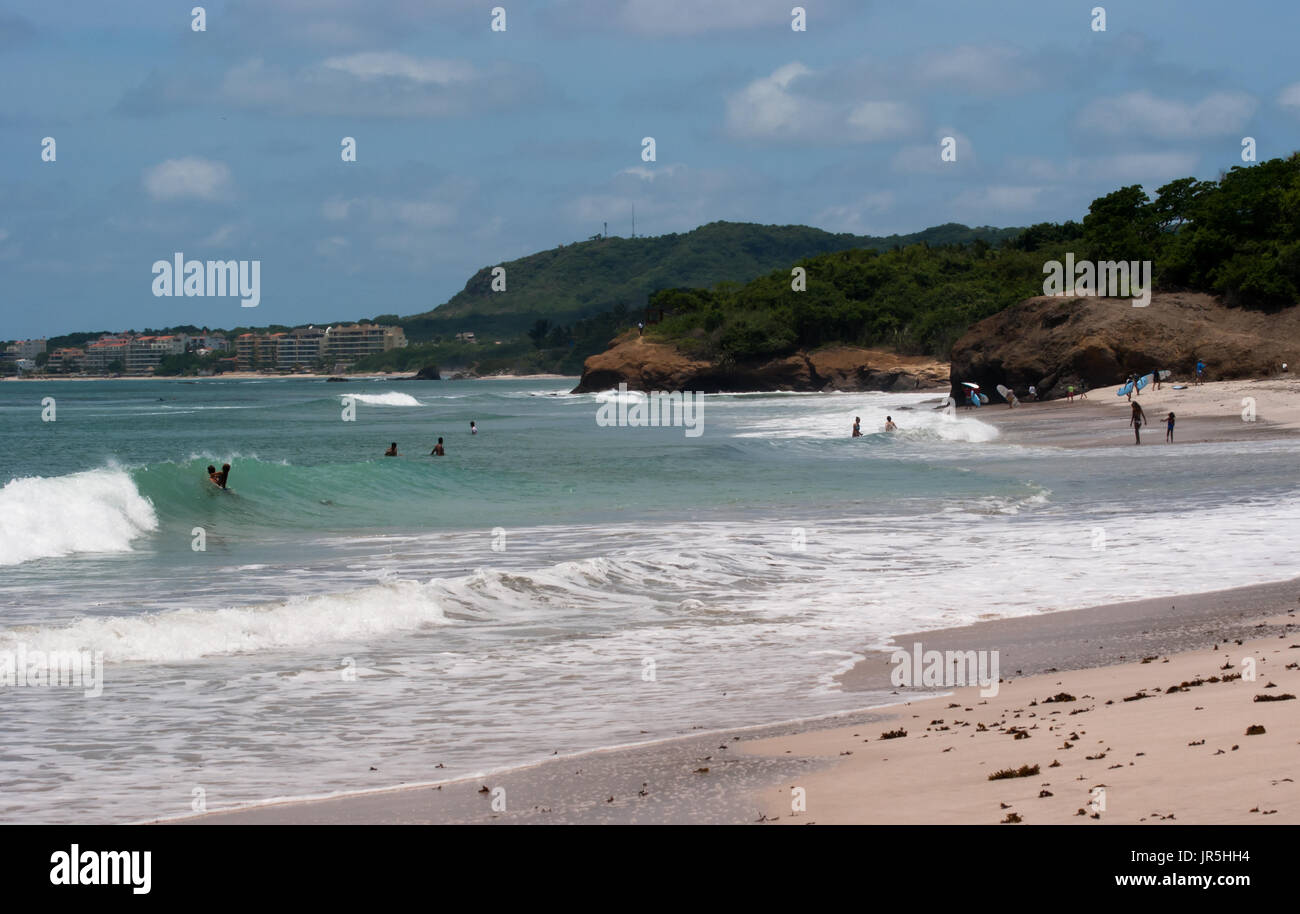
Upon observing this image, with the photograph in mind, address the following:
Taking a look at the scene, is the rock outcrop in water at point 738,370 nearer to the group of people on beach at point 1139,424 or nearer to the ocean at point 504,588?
the group of people on beach at point 1139,424

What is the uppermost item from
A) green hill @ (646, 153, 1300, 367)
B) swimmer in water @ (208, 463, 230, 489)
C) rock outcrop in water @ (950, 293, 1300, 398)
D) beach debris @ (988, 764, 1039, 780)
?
green hill @ (646, 153, 1300, 367)

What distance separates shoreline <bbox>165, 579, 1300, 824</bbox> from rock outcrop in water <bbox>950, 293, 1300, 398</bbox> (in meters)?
50.3

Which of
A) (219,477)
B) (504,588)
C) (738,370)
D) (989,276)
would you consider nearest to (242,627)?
(504,588)

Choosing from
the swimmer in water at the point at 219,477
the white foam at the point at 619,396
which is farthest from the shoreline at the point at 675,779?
the white foam at the point at 619,396

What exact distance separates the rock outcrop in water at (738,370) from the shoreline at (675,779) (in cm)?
9823

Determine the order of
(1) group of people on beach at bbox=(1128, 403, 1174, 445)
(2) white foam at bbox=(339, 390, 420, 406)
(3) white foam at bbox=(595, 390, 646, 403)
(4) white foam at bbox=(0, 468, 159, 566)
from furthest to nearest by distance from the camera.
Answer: (2) white foam at bbox=(339, 390, 420, 406) → (3) white foam at bbox=(595, 390, 646, 403) → (1) group of people on beach at bbox=(1128, 403, 1174, 445) → (4) white foam at bbox=(0, 468, 159, 566)

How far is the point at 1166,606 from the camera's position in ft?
43.9

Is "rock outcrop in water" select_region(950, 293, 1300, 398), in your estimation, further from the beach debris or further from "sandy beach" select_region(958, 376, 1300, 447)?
the beach debris

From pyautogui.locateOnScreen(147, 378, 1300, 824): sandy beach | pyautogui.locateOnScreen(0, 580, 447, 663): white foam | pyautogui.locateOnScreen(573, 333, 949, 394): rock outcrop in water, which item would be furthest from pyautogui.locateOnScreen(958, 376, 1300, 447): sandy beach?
pyautogui.locateOnScreen(573, 333, 949, 394): rock outcrop in water

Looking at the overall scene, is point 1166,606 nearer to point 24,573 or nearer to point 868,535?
point 868,535

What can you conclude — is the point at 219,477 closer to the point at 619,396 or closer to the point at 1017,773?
the point at 1017,773

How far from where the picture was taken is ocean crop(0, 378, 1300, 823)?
9.12m

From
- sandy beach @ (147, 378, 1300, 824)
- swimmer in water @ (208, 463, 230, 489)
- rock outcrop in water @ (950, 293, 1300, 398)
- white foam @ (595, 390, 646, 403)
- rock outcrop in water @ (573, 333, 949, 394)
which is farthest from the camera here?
rock outcrop in water @ (573, 333, 949, 394)
